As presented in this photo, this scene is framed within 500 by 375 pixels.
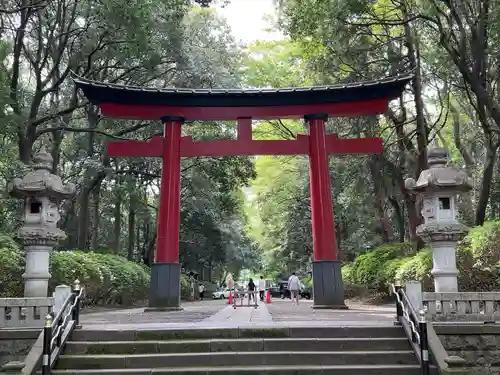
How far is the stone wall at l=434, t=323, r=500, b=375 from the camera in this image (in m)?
8.16

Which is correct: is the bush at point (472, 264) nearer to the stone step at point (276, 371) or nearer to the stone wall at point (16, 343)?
the stone step at point (276, 371)

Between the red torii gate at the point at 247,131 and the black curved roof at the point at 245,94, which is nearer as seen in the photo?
the red torii gate at the point at 247,131

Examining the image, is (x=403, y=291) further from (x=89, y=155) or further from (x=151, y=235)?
(x=151, y=235)

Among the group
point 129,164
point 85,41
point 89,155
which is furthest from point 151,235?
point 85,41

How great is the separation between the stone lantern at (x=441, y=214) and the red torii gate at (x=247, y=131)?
4643 millimetres

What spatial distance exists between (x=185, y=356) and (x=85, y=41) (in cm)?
1371

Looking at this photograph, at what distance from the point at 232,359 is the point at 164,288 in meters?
7.00

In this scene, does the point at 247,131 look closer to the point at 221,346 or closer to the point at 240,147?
the point at 240,147

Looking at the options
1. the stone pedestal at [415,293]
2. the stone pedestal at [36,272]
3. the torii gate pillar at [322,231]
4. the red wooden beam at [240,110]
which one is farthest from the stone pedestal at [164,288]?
the stone pedestal at [415,293]

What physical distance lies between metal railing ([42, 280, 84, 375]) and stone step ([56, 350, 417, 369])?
0.81 feet

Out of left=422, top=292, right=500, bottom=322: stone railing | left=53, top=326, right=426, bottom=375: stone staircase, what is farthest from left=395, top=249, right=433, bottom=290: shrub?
left=53, top=326, right=426, bottom=375: stone staircase

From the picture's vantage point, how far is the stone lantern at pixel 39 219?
10109 mm

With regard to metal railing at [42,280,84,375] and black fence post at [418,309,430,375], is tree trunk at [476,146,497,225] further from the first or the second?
metal railing at [42,280,84,375]

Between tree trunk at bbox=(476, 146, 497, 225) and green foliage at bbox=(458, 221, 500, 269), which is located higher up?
tree trunk at bbox=(476, 146, 497, 225)
